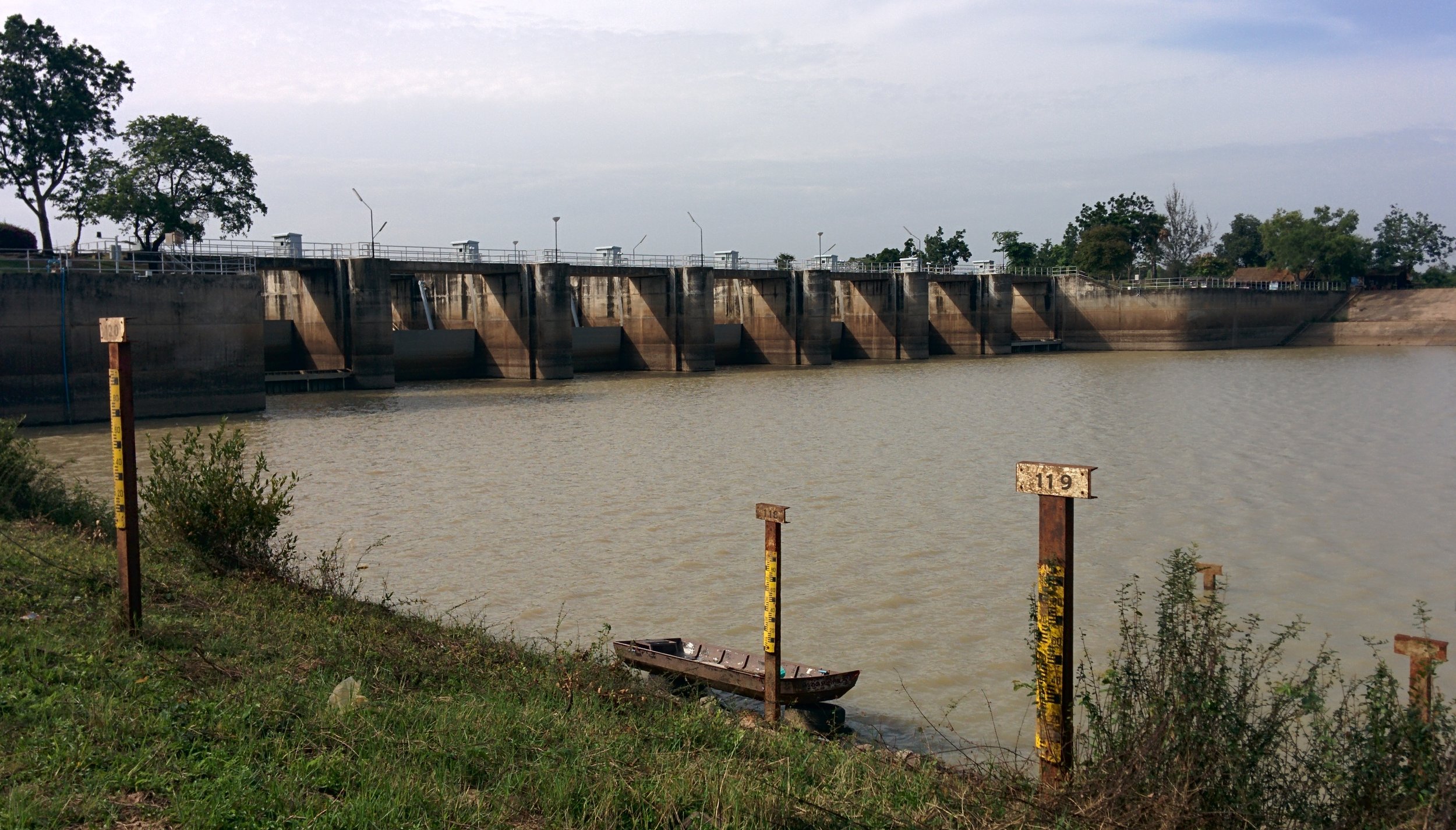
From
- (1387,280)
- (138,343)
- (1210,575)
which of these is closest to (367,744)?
(1210,575)

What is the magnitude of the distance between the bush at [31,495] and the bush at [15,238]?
33857mm

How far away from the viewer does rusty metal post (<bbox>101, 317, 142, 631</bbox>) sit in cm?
752

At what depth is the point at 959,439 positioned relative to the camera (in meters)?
27.0

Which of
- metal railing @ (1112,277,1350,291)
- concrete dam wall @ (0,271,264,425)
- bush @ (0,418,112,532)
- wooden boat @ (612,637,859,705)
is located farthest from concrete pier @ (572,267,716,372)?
wooden boat @ (612,637,859,705)

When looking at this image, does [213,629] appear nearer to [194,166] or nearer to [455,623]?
[455,623]

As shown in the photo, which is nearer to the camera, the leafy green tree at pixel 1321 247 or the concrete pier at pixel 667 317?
the concrete pier at pixel 667 317

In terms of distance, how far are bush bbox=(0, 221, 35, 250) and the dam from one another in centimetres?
664

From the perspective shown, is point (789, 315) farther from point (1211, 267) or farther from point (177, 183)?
point (1211, 267)

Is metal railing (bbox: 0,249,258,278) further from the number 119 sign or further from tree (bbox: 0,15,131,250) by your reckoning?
the number 119 sign

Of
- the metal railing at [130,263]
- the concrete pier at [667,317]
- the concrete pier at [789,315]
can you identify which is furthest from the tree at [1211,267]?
the metal railing at [130,263]

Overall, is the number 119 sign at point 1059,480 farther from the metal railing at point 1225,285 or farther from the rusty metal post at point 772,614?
the metal railing at point 1225,285

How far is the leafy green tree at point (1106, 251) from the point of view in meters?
90.1

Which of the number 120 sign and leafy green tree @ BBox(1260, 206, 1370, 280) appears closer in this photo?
the number 120 sign

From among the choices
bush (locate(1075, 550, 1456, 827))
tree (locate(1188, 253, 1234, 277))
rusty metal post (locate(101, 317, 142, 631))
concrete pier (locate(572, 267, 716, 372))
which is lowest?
bush (locate(1075, 550, 1456, 827))
